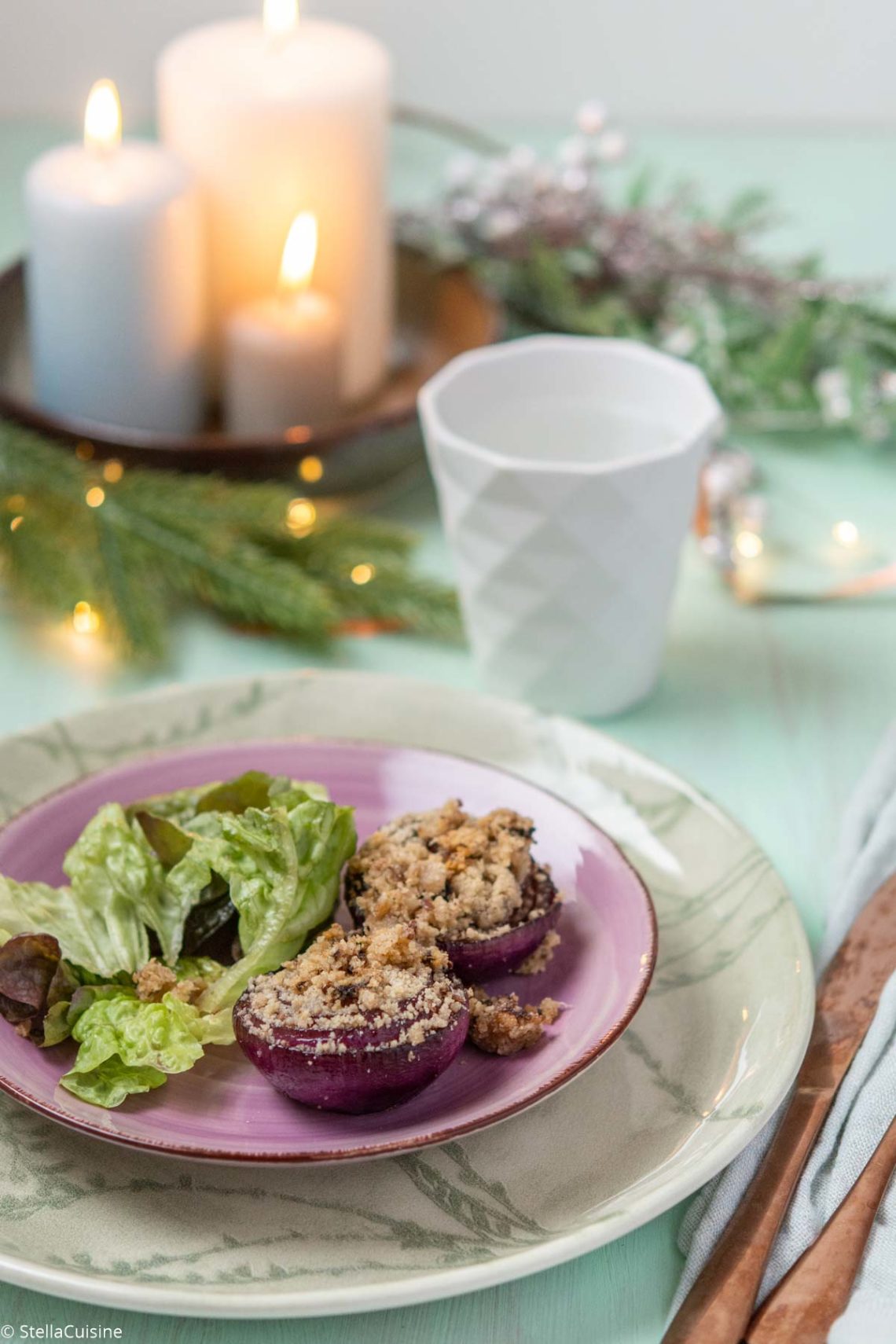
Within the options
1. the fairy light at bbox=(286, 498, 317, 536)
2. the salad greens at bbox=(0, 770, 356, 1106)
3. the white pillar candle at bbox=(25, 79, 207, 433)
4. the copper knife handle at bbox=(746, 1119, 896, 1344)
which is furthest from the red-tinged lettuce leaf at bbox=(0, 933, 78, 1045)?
the white pillar candle at bbox=(25, 79, 207, 433)

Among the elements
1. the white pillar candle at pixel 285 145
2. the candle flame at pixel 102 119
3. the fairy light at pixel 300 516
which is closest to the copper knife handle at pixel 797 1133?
the fairy light at pixel 300 516

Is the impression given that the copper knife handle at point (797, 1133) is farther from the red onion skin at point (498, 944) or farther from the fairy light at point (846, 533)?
the fairy light at point (846, 533)

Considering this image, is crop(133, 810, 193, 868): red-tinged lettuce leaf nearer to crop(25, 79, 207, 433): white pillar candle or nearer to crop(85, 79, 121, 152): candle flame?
crop(25, 79, 207, 433): white pillar candle

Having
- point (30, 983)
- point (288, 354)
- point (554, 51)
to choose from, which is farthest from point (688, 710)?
point (554, 51)

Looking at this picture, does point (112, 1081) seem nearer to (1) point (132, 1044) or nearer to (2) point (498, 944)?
(1) point (132, 1044)

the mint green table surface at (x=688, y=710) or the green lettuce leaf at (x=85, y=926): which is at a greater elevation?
Answer: the green lettuce leaf at (x=85, y=926)

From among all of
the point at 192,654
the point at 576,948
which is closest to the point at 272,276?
the point at 192,654
